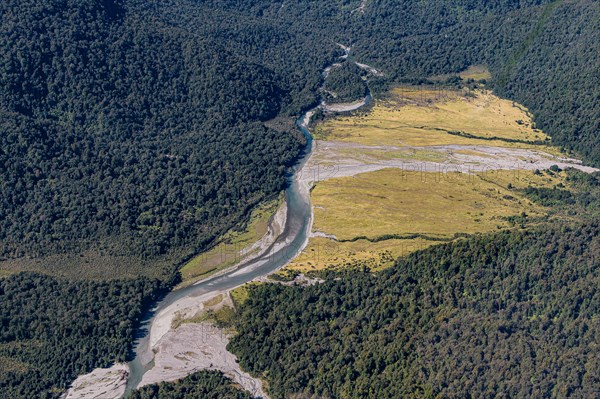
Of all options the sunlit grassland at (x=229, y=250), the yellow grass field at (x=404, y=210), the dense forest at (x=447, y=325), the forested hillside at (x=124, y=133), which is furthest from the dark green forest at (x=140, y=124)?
the dense forest at (x=447, y=325)

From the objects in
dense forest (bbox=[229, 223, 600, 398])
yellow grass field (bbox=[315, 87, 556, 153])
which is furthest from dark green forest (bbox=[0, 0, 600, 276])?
dense forest (bbox=[229, 223, 600, 398])

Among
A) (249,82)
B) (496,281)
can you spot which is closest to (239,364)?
(496,281)

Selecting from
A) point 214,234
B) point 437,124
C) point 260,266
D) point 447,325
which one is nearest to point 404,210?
point 260,266

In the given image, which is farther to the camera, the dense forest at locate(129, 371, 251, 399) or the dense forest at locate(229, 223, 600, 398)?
the dense forest at locate(129, 371, 251, 399)

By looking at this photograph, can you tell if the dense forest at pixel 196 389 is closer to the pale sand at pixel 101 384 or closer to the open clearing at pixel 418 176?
the pale sand at pixel 101 384

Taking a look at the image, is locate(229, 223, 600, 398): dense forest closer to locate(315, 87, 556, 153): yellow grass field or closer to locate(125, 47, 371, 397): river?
locate(125, 47, 371, 397): river

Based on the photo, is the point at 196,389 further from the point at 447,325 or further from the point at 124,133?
the point at 124,133
